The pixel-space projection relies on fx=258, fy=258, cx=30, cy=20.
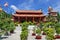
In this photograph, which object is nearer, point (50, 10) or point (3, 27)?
point (3, 27)

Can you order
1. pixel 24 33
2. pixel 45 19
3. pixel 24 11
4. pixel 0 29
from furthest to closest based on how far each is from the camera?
pixel 24 11, pixel 45 19, pixel 0 29, pixel 24 33

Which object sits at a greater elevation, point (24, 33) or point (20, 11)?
point (20, 11)

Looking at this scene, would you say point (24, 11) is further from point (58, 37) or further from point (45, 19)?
point (58, 37)

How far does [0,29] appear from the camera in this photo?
115ft

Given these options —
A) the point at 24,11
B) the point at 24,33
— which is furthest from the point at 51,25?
the point at 24,11

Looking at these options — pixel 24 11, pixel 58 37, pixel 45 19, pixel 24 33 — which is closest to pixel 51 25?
pixel 58 37

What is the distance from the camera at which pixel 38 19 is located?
67.2 m

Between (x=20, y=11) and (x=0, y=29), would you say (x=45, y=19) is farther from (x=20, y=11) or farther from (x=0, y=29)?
(x=0, y=29)

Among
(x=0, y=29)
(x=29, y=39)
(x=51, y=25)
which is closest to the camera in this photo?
(x=29, y=39)

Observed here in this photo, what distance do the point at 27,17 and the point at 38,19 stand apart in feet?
9.58

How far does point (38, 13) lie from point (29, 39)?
37289 millimetres

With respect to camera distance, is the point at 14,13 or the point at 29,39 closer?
the point at 29,39

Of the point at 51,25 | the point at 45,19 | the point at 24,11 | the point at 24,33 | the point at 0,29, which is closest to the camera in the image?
the point at 24,33

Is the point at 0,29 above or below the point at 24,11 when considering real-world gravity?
below
